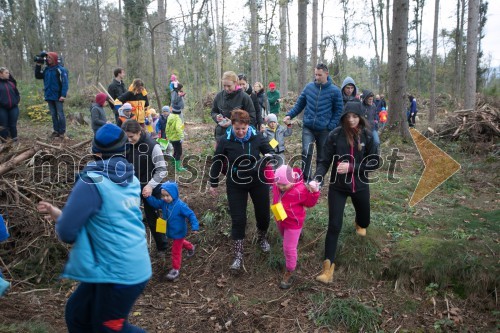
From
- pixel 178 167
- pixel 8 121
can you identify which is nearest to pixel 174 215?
pixel 178 167

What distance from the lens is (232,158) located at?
184 inches

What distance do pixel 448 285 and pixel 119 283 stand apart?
386cm

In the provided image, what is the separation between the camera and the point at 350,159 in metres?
4.34

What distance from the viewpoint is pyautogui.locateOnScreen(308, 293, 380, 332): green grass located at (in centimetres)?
405

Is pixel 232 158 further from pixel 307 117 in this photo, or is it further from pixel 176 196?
pixel 307 117

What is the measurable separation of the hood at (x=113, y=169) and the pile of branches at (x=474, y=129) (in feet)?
32.6

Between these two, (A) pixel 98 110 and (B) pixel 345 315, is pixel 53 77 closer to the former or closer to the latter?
(A) pixel 98 110

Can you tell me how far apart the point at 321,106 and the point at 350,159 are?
217 cm

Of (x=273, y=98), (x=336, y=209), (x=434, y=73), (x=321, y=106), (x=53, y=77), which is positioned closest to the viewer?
(x=336, y=209)

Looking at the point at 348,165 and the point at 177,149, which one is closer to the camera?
the point at 348,165

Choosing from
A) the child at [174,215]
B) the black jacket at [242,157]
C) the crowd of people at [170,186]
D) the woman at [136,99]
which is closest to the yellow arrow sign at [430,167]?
the crowd of people at [170,186]

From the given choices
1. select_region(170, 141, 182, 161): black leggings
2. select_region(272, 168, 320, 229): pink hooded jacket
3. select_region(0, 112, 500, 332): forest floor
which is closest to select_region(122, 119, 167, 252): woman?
select_region(0, 112, 500, 332): forest floor

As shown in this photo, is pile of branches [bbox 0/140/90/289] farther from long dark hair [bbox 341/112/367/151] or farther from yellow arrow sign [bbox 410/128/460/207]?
yellow arrow sign [bbox 410/128/460/207]

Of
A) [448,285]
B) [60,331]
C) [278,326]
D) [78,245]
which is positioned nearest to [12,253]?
[60,331]
